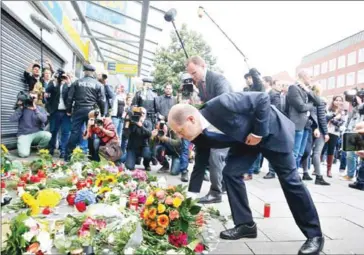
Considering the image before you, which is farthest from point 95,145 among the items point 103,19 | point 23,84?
point 103,19

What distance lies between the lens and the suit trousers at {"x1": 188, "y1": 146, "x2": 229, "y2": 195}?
3455 mm

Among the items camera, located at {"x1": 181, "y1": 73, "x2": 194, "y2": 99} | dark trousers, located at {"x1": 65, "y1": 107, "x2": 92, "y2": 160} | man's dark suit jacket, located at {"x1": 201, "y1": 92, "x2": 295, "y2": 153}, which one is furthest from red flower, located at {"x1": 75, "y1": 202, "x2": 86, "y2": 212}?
dark trousers, located at {"x1": 65, "y1": 107, "x2": 92, "y2": 160}

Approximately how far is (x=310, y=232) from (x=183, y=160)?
123 inches

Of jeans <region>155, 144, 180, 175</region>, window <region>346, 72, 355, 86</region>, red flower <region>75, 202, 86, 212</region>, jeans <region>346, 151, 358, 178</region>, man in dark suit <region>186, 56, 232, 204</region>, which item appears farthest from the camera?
jeans <region>155, 144, 180, 175</region>

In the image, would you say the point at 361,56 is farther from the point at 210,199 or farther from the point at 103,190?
the point at 103,190

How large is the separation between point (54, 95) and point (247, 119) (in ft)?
17.5

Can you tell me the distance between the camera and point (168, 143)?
19.0 feet

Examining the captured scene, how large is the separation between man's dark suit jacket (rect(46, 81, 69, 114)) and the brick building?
17.7ft

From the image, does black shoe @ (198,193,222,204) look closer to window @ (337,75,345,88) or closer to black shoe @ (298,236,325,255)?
black shoe @ (298,236,325,255)

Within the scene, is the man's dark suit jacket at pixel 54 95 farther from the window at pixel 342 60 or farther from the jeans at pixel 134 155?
the window at pixel 342 60

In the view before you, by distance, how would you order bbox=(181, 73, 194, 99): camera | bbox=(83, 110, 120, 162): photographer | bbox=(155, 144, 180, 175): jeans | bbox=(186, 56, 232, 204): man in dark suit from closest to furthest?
bbox=(186, 56, 232, 204): man in dark suit, bbox=(181, 73, 194, 99): camera, bbox=(83, 110, 120, 162): photographer, bbox=(155, 144, 180, 175): jeans

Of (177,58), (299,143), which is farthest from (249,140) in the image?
(177,58)

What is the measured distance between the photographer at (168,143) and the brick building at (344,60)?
136 inches

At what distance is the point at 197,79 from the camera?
13.3 feet
